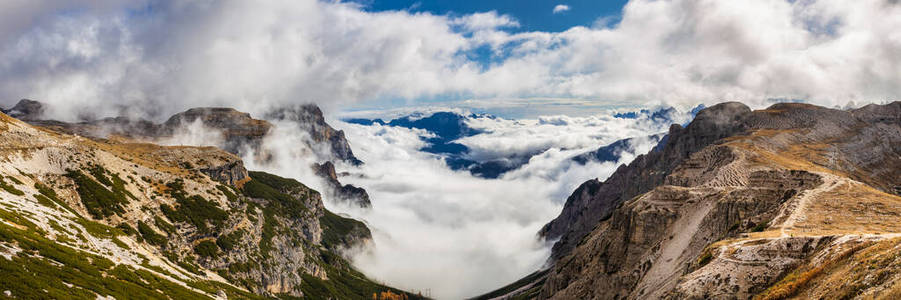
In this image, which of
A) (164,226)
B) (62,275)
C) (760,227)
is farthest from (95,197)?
(760,227)

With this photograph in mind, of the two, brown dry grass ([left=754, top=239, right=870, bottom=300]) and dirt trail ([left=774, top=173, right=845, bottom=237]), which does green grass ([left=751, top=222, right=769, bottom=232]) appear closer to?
dirt trail ([left=774, top=173, right=845, bottom=237])

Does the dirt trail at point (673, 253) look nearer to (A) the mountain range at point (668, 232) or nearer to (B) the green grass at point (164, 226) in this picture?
(A) the mountain range at point (668, 232)

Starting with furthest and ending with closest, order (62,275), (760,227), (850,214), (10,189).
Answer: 1. (10,189)
2. (850,214)
3. (760,227)
4. (62,275)

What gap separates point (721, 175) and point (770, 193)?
231ft

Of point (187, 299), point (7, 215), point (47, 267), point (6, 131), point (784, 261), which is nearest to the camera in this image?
point (784, 261)

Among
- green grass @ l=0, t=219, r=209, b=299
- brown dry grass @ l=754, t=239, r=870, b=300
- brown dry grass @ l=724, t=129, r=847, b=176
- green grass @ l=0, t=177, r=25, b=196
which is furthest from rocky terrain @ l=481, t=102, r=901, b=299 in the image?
green grass @ l=0, t=177, r=25, b=196

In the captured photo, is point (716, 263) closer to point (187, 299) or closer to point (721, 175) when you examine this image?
point (187, 299)

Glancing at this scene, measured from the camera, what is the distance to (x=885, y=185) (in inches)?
6609

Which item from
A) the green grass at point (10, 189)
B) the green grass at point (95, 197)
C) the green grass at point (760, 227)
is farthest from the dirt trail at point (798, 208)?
the green grass at point (95, 197)

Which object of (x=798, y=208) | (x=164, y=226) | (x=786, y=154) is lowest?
(x=164, y=226)

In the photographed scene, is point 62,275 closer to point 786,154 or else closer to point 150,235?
point 150,235

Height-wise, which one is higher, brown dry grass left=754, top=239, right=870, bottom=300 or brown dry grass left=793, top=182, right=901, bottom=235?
brown dry grass left=793, top=182, right=901, bottom=235

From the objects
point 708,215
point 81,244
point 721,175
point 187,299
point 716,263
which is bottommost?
point 187,299

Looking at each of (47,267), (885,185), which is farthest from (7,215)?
(885,185)
